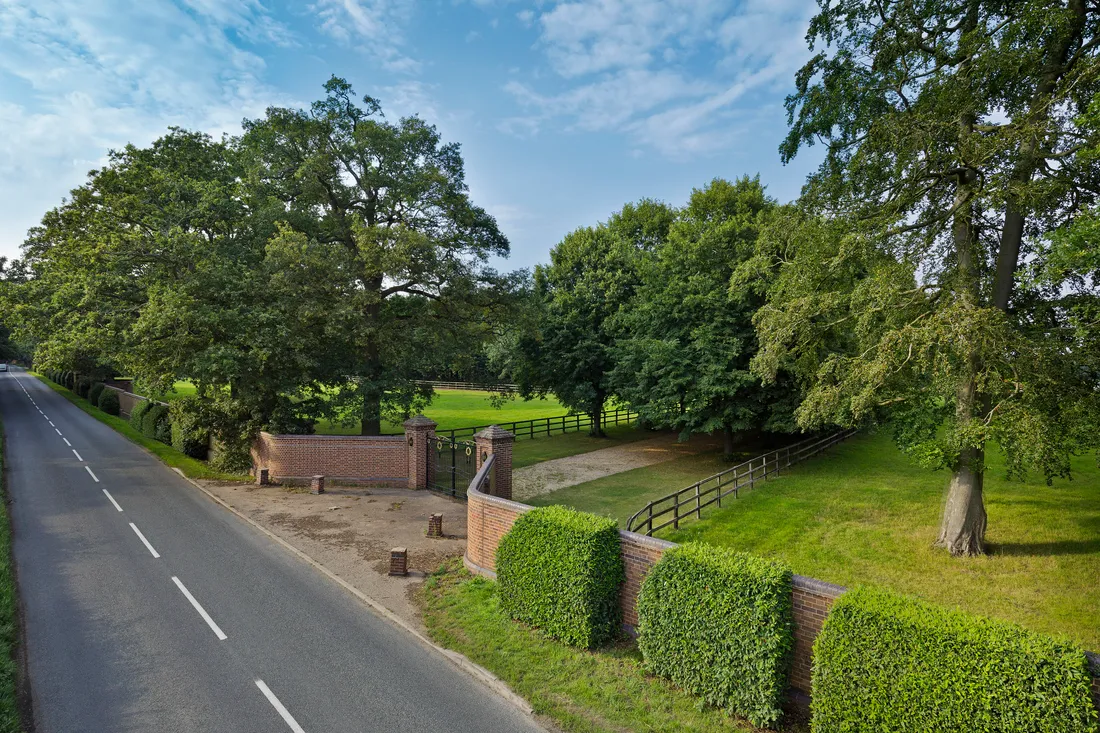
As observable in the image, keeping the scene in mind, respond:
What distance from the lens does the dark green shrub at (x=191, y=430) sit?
74.9 feet

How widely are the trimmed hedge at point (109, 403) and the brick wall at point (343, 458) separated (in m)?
28.8

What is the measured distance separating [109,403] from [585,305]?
35.2 meters

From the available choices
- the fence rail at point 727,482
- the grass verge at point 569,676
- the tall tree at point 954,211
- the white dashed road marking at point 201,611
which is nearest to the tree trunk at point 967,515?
the tall tree at point 954,211

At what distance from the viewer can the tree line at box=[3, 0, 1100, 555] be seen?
419 inches

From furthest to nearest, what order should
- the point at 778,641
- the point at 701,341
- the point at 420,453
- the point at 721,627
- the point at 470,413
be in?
the point at 470,413 → the point at 701,341 → the point at 420,453 → the point at 721,627 → the point at 778,641

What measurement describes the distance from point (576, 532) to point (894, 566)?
803 centimetres

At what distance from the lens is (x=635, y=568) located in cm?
847

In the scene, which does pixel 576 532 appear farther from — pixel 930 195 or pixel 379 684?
pixel 930 195

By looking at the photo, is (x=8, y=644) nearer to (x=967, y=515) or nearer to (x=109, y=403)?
(x=967, y=515)

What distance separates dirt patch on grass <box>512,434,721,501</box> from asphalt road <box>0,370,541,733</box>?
904 centimetres

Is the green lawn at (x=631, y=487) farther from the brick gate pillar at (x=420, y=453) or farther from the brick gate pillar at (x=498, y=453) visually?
the brick gate pillar at (x=420, y=453)

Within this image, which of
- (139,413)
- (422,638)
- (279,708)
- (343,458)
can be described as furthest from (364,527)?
(139,413)

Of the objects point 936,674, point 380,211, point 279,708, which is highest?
point 380,211

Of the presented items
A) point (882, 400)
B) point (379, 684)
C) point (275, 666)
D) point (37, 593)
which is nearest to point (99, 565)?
point (37, 593)
